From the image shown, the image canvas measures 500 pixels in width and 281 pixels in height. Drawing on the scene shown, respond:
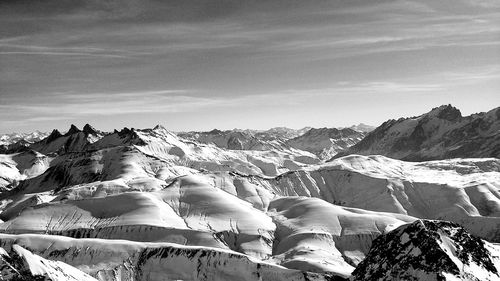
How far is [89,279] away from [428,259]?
12092cm

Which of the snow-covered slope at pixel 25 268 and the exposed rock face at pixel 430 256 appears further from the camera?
the snow-covered slope at pixel 25 268

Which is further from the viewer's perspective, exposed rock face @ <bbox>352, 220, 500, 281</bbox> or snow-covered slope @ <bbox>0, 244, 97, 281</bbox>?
snow-covered slope @ <bbox>0, 244, 97, 281</bbox>

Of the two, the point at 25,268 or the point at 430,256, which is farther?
the point at 25,268

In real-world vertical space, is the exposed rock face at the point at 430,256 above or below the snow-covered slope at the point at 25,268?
above

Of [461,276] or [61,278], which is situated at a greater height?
[461,276]

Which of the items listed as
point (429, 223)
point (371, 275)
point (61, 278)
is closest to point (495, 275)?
point (429, 223)

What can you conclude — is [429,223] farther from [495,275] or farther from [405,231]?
[495,275]

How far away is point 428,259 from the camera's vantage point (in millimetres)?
112500

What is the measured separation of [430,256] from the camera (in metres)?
113

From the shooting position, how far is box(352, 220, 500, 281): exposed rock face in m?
111

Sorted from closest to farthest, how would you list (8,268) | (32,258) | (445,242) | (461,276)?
(461,276) → (445,242) → (8,268) → (32,258)

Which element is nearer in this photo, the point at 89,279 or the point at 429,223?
the point at 429,223

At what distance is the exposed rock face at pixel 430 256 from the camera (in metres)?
111

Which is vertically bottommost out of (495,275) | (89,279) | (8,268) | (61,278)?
(89,279)
